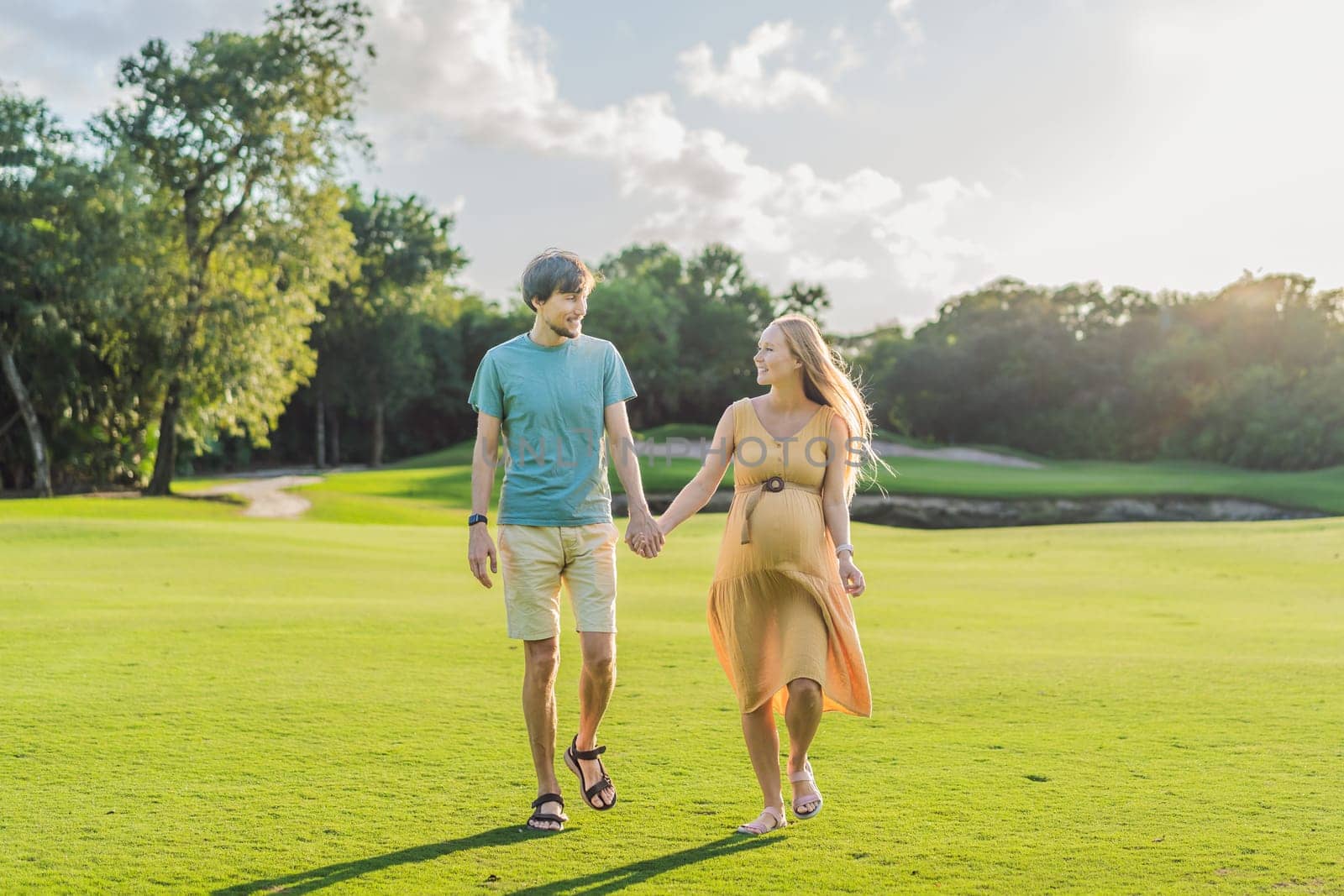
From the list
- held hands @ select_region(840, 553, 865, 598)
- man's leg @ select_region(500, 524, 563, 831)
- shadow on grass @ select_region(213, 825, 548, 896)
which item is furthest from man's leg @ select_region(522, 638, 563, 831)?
held hands @ select_region(840, 553, 865, 598)

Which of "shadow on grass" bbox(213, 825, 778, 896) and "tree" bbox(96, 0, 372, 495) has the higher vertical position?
"tree" bbox(96, 0, 372, 495)

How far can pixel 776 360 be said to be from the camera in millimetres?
5090

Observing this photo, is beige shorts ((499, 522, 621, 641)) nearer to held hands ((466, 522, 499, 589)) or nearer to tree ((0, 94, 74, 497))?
held hands ((466, 522, 499, 589))

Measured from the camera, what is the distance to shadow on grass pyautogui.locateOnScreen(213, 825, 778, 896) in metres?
4.08

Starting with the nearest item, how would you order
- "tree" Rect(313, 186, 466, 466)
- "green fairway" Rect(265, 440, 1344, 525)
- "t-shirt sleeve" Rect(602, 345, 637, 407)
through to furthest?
"t-shirt sleeve" Rect(602, 345, 637, 407), "green fairway" Rect(265, 440, 1344, 525), "tree" Rect(313, 186, 466, 466)

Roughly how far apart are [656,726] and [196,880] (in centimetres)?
306

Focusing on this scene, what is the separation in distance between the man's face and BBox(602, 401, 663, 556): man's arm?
40cm

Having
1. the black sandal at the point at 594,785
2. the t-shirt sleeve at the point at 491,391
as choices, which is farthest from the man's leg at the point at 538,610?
the t-shirt sleeve at the point at 491,391

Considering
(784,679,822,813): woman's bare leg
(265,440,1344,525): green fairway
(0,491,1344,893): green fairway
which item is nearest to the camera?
(0,491,1344,893): green fairway

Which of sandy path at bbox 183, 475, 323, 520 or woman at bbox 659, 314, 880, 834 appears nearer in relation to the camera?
woman at bbox 659, 314, 880, 834

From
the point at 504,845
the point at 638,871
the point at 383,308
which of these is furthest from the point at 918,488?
the point at 638,871

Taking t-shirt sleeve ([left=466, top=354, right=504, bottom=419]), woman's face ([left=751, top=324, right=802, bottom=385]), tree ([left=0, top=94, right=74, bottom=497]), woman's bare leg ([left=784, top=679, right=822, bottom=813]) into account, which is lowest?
woman's bare leg ([left=784, top=679, right=822, bottom=813])

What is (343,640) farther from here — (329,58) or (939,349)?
(939,349)

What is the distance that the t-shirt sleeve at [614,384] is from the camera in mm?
5137
